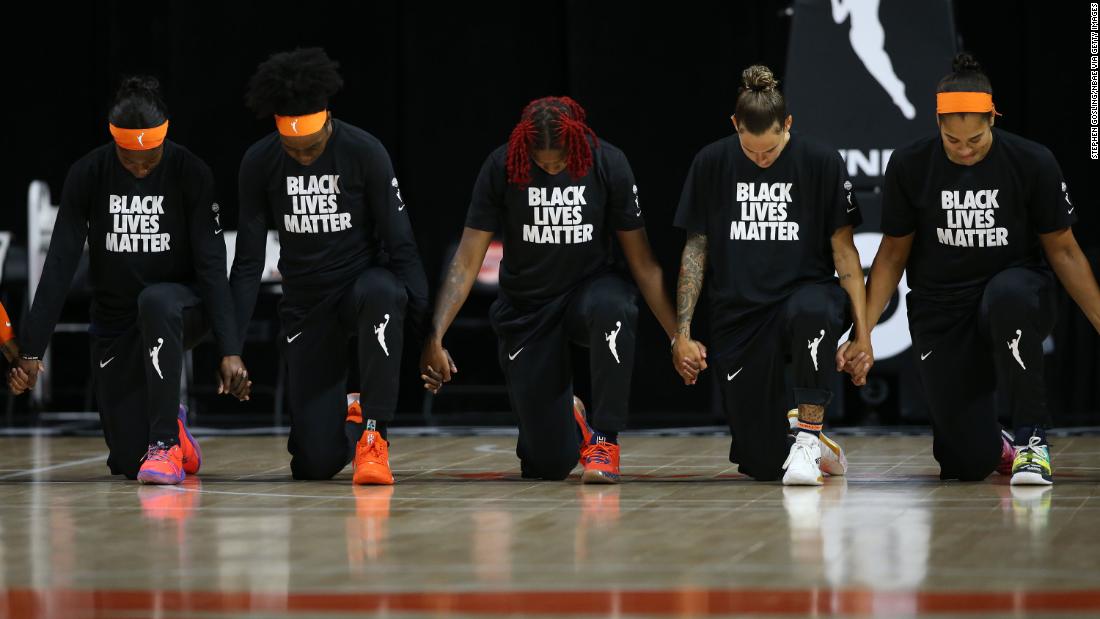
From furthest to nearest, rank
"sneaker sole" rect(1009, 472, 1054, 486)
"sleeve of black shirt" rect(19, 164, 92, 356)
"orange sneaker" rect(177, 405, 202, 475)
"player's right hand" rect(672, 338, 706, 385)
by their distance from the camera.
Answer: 1. "orange sneaker" rect(177, 405, 202, 475)
2. "sleeve of black shirt" rect(19, 164, 92, 356)
3. "player's right hand" rect(672, 338, 706, 385)
4. "sneaker sole" rect(1009, 472, 1054, 486)

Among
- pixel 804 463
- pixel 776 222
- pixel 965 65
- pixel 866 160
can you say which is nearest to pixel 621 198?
pixel 776 222

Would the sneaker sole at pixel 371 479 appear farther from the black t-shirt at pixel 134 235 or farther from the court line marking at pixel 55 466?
the court line marking at pixel 55 466

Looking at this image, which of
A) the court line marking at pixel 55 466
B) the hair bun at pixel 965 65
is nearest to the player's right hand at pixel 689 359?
the hair bun at pixel 965 65

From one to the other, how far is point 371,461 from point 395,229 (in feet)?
2.44

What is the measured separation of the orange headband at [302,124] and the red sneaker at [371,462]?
963mm

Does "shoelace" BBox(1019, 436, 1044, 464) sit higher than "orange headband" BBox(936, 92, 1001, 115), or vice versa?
"orange headband" BBox(936, 92, 1001, 115)

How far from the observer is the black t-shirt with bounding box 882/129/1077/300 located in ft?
16.4

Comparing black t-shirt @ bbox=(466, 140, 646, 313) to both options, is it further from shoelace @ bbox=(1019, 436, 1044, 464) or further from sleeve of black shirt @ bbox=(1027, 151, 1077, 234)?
shoelace @ bbox=(1019, 436, 1044, 464)

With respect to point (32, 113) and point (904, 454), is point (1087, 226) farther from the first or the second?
point (32, 113)

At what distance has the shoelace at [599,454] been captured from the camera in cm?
513

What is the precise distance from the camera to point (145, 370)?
5.46 meters

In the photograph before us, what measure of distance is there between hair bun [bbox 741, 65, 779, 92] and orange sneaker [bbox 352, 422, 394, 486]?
157 centimetres

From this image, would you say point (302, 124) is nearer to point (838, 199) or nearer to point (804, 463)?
point (838, 199)

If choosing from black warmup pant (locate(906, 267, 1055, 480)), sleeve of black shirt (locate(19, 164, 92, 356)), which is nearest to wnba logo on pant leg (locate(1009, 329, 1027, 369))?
black warmup pant (locate(906, 267, 1055, 480))
